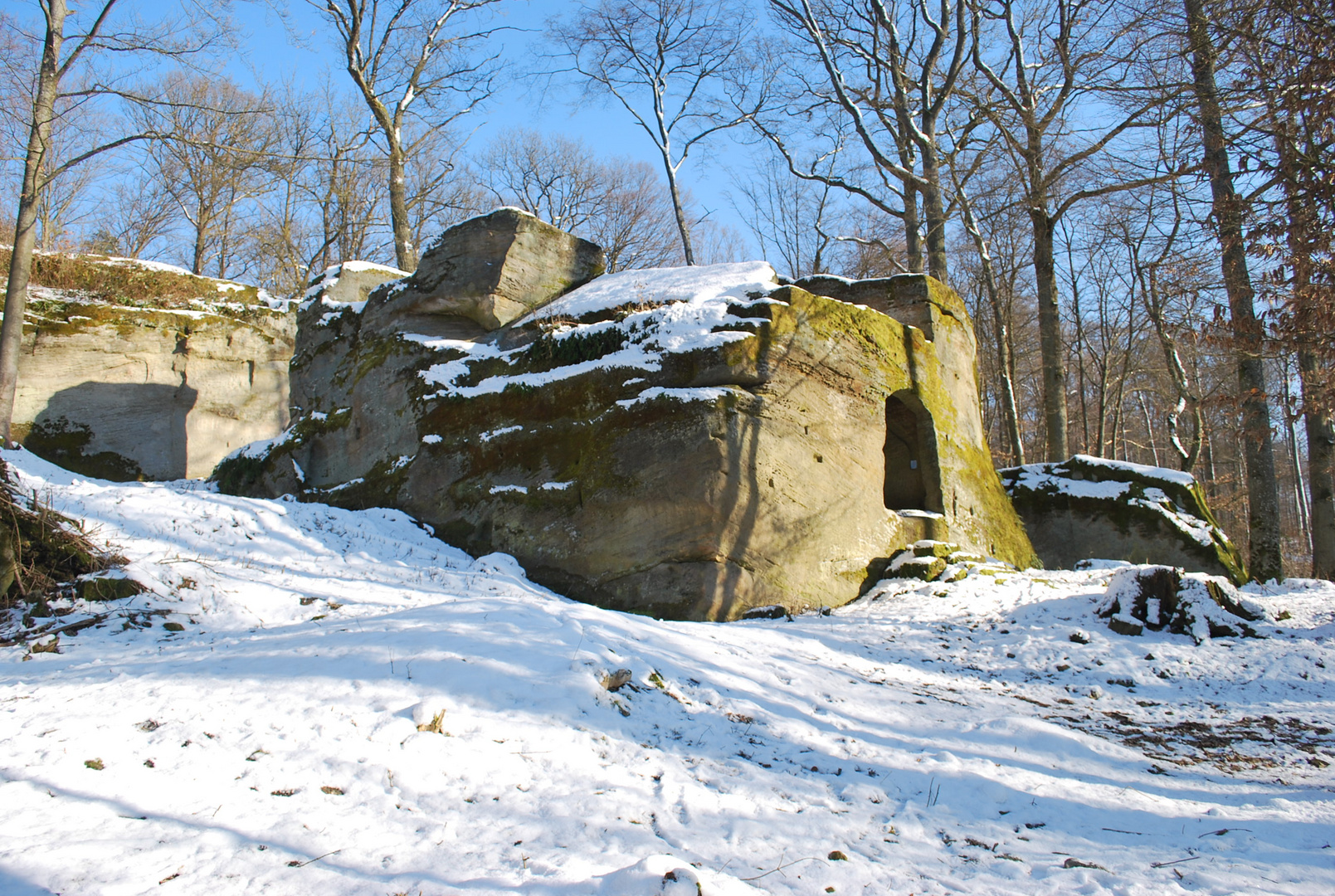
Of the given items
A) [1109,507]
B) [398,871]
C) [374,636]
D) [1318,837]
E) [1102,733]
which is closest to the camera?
[398,871]

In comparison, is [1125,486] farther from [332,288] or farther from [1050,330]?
[332,288]

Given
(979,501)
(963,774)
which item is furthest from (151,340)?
(963,774)

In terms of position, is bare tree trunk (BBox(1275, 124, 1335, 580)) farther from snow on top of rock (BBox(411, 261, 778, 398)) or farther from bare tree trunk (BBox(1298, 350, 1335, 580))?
snow on top of rock (BBox(411, 261, 778, 398))

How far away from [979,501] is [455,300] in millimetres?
8060

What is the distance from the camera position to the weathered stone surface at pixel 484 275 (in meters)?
10.9

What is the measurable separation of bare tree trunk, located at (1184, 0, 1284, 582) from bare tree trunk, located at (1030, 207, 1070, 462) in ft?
11.0

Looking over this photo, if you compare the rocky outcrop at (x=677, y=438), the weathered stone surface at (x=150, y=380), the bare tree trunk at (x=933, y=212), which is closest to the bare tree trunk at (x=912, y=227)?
the bare tree trunk at (x=933, y=212)

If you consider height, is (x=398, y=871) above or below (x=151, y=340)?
below

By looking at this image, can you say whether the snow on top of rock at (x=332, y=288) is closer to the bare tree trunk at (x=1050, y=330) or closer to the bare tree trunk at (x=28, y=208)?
the bare tree trunk at (x=28, y=208)

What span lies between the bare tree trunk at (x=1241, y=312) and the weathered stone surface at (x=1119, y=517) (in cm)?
112

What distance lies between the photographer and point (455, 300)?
10938 mm

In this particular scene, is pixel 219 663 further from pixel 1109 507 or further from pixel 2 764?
pixel 1109 507

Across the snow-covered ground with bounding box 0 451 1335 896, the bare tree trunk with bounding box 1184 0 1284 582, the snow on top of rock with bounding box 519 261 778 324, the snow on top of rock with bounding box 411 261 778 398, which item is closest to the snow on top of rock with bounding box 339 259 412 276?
the snow on top of rock with bounding box 411 261 778 398

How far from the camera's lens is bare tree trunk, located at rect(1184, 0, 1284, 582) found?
705 cm
